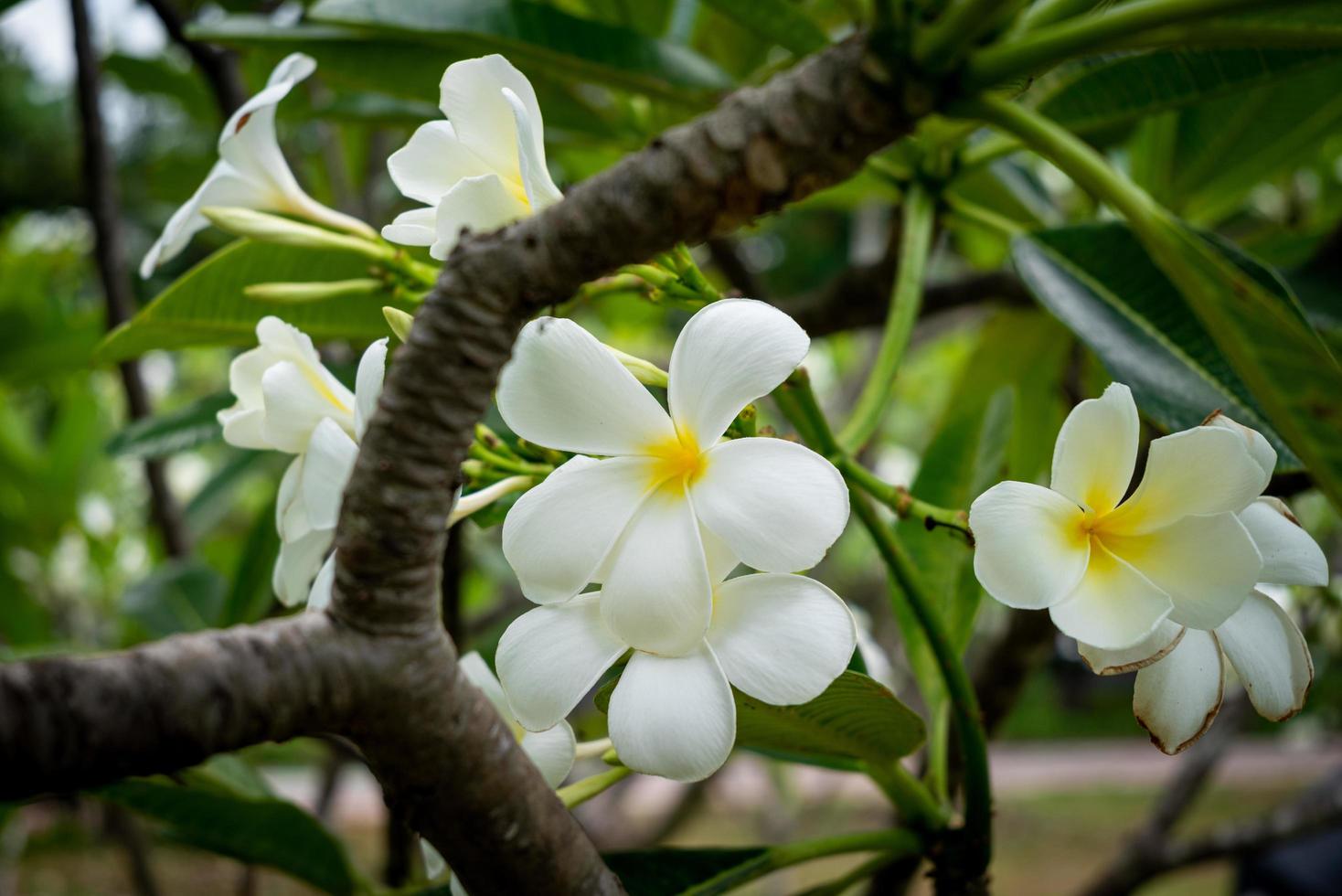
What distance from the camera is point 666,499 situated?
1.33 feet

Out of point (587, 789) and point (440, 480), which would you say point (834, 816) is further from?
point (440, 480)

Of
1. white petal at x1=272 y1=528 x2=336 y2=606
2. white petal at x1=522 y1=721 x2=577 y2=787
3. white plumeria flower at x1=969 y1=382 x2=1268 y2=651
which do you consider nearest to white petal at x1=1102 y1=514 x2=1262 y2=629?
white plumeria flower at x1=969 y1=382 x2=1268 y2=651

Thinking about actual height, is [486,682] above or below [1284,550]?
below

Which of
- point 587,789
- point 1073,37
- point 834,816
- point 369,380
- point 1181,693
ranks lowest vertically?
point 834,816

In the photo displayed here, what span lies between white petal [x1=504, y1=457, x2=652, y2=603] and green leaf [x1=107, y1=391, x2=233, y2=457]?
0.49 m

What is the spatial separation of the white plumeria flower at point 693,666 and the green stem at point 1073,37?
0.20m

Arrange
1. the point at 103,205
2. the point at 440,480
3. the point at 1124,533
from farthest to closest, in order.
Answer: the point at 103,205 → the point at 1124,533 → the point at 440,480

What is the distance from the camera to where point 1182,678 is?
1.38 feet

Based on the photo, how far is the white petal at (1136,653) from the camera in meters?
0.40

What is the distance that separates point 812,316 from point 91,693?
1.09 meters

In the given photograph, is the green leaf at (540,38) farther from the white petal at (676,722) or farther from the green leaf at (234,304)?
the white petal at (676,722)

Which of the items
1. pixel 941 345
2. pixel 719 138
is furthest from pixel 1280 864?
pixel 719 138

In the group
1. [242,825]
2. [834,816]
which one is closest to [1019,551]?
[242,825]

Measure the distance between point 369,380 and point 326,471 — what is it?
6cm
